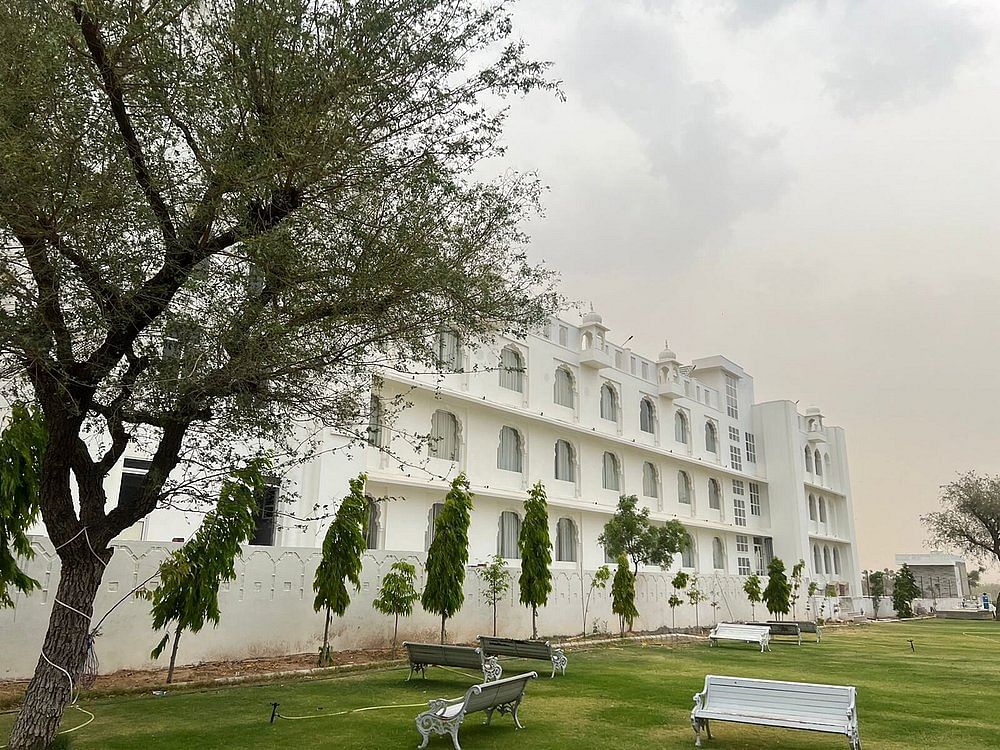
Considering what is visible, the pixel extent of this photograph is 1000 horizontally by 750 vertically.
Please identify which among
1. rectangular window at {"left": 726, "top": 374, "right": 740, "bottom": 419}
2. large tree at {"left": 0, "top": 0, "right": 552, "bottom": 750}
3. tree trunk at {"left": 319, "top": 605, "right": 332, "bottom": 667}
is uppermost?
rectangular window at {"left": 726, "top": 374, "right": 740, "bottom": 419}

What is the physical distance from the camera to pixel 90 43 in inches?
234

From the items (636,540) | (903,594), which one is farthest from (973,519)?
(636,540)

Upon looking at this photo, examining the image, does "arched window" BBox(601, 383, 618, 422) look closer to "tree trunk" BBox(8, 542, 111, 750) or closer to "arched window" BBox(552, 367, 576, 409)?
"arched window" BBox(552, 367, 576, 409)

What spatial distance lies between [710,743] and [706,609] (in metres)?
21.4

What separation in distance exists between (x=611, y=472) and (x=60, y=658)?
25.3 m

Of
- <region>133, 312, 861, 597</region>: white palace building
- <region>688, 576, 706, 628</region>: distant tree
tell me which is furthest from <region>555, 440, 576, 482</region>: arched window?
<region>688, 576, 706, 628</region>: distant tree

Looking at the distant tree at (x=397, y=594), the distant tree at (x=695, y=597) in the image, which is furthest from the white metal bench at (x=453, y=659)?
the distant tree at (x=695, y=597)

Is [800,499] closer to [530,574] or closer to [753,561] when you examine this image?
[753,561]

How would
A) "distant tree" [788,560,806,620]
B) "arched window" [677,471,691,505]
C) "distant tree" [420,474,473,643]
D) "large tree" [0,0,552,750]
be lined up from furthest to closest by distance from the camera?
"arched window" [677,471,691,505], "distant tree" [788,560,806,620], "distant tree" [420,474,473,643], "large tree" [0,0,552,750]

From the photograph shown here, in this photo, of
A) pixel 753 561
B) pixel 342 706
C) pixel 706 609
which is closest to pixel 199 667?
pixel 342 706

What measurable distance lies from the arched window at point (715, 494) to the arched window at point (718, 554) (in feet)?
5.32

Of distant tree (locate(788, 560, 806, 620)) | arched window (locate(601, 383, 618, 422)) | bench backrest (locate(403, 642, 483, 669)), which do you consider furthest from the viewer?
distant tree (locate(788, 560, 806, 620))

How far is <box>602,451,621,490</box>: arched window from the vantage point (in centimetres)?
3016

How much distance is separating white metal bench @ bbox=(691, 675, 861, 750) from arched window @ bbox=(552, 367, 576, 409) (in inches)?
787
